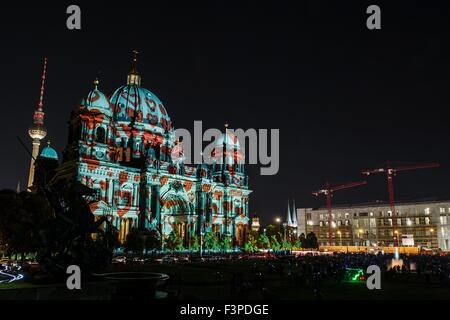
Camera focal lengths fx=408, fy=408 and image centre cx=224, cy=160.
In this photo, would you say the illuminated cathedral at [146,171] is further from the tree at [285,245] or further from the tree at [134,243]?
the tree at [285,245]

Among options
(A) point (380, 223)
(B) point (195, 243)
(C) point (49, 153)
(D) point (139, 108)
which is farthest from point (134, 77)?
(A) point (380, 223)

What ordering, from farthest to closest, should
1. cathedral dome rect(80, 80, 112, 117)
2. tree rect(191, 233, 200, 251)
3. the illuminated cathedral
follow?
tree rect(191, 233, 200, 251) → cathedral dome rect(80, 80, 112, 117) → the illuminated cathedral

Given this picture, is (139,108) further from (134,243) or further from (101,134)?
(134,243)

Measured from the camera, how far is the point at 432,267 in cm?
3528

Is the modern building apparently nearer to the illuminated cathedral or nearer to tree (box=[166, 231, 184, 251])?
the illuminated cathedral

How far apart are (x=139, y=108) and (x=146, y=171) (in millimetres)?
21678

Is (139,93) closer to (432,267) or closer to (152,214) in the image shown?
(152,214)

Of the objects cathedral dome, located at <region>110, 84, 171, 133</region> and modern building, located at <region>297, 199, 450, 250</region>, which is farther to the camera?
modern building, located at <region>297, 199, 450, 250</region>

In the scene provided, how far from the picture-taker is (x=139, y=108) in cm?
9038

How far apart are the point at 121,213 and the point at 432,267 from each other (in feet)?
162

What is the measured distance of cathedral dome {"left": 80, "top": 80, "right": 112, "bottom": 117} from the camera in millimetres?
72938

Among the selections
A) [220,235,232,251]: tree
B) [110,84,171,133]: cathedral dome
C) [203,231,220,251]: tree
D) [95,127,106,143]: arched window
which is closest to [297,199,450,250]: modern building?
[220,235,232,251]: tree

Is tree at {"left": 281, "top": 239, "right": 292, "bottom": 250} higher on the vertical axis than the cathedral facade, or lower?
lower
